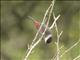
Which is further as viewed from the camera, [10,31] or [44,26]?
[10,31]

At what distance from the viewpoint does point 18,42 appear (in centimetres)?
633

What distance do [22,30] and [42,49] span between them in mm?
1076

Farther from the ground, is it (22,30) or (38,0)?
(38,0)

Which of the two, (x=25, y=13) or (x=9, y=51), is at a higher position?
(x=25, y=13)

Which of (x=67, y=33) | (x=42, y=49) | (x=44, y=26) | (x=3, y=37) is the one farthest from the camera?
(x=3, y=37)

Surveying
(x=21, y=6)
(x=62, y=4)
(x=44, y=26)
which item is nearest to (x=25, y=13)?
(x=21, y=6)

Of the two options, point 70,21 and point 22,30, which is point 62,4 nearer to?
point 70,21

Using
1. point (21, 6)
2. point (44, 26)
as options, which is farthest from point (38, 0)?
point (44, 26)

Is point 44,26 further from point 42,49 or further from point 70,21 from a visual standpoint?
point 70,21

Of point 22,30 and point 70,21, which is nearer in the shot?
point 70,21

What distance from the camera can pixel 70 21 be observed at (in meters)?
6.21

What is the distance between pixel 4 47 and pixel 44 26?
A: 481 cm

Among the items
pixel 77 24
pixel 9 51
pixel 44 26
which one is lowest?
pixel 9 51

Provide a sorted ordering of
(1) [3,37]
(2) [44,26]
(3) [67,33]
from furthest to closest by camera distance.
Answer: (1) [3,37], (3) [67,33], (2) [44,26]
